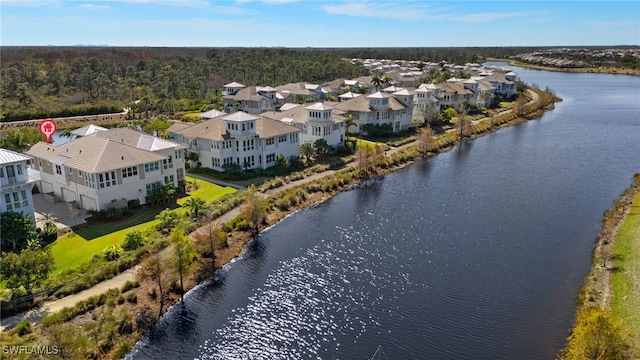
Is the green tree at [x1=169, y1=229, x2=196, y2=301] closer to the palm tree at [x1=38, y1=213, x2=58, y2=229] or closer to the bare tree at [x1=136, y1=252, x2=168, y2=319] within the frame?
the bare tree at [x1=136, y1=252, x2=168, y2=319]

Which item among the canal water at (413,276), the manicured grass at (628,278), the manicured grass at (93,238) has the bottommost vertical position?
the canal water at (413,276)

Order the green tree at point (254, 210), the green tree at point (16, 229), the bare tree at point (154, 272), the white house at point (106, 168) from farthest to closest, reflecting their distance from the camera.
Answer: the white house at point (106, 168) < the green tree at point (254, 210) < the green tree at point (16, 229) < the bare tree at point (154, 272)

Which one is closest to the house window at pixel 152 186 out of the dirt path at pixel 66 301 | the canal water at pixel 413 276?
the canal water at pixel 413 276

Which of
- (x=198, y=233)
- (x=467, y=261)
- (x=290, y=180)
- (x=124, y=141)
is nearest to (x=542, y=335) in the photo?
(x=467, y=261)

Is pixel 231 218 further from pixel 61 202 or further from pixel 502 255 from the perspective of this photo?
pixel 502 255

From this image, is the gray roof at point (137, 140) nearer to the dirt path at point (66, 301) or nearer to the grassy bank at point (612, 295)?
the dirt path at point (66, 301)

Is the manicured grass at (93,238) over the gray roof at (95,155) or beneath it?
beneath

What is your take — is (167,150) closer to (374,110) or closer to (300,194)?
(300,194)
